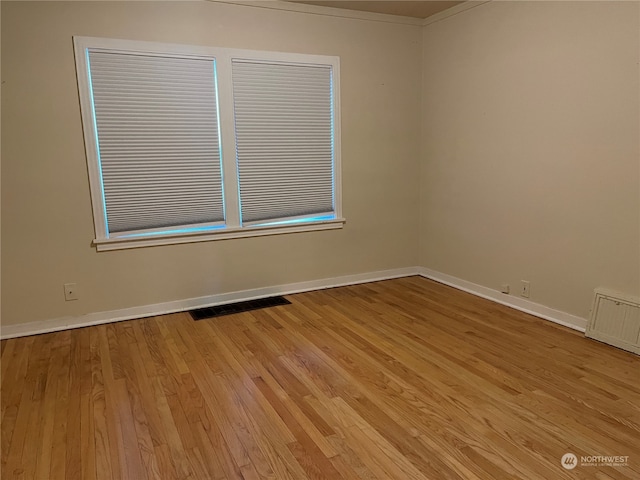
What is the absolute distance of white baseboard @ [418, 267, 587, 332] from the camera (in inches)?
127

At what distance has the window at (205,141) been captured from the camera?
3.37m

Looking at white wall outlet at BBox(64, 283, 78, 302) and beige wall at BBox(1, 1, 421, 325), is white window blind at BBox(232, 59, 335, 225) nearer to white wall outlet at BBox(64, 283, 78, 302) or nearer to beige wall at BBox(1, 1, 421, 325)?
beige wall at BBox(1, 1, 421, 325)

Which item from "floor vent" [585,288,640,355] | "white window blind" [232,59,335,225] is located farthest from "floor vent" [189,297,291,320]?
"floor vent" [585,288,640,355]

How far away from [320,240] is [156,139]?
1749mm

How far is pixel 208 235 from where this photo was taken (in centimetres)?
382

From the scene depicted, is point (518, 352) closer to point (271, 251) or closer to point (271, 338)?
point (271, 338)

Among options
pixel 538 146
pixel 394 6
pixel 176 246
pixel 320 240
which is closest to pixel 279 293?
pixel 320 240

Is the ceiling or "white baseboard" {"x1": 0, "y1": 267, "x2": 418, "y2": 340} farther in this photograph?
the ceiling

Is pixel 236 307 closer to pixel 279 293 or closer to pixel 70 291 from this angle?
pixel 279 293

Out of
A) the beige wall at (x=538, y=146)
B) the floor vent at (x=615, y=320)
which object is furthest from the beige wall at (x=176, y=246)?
the floor vent at (x=615, y=320)

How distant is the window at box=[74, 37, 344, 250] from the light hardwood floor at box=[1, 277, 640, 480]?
0.93 meters

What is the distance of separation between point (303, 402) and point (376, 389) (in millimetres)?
426

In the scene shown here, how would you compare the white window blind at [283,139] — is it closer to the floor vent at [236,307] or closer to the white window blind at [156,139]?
the white window blind at [156,139]

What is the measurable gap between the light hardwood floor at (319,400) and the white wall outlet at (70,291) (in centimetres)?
31
